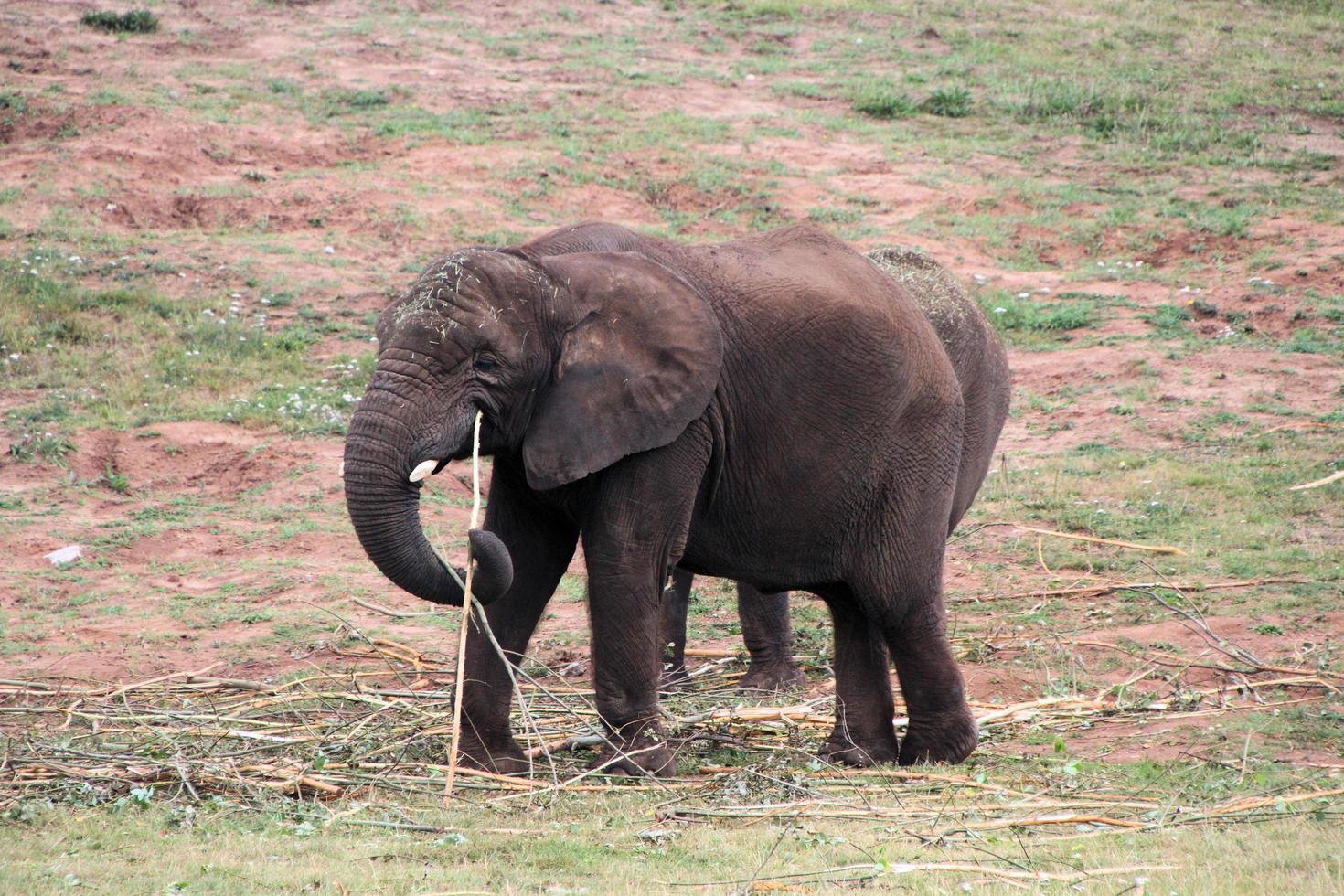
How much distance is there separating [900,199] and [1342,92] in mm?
8509

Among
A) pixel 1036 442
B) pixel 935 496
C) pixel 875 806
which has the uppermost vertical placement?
pixel 935 496

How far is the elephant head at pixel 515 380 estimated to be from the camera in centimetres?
634

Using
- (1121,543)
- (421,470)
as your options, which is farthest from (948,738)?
(1121,543)

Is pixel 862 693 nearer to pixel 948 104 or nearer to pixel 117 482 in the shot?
pixel 117 482

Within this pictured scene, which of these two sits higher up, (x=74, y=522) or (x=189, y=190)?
(x=189, y=190)

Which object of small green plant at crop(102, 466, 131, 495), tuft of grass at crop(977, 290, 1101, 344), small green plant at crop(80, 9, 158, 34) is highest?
small green plant at crop(80, 9, 158, 34)

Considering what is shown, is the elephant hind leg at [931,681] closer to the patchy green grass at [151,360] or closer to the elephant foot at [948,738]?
the elephant foot at [948,738]

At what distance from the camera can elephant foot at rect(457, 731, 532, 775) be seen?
727cm

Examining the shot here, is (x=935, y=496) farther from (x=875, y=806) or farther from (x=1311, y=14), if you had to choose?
(x=1311, y=14)

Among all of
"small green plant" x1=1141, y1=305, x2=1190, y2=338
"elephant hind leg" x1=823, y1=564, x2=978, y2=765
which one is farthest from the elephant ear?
"small green plant" x1=1141, y1=305, x2=1190, y2=338

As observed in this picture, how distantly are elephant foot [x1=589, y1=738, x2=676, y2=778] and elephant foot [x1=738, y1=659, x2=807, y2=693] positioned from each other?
226 centimetres

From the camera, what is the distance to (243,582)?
36.4 feet

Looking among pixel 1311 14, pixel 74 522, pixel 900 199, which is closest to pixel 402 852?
pixel 74 522

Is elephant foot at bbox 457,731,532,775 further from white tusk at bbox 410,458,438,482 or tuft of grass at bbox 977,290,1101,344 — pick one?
tuft of grass at bbox 977,290,1101,344
